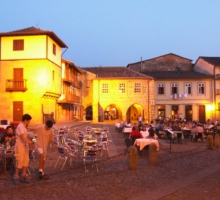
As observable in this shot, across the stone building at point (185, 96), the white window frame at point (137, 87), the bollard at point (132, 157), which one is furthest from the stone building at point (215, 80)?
the bollard at point (132, 157)

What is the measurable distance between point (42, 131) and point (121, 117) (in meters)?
34.4

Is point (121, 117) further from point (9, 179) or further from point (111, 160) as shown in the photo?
point (9, 179)

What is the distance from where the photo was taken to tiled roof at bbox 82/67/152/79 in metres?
41.5

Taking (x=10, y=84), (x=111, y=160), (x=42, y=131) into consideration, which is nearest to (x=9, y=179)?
(x=42, y=131)

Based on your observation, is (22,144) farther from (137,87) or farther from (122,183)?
(137,87)

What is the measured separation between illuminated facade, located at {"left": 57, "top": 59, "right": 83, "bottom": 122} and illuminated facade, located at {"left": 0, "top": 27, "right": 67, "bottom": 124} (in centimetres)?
596

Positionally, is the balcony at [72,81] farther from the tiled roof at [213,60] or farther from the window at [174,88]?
the tiled roof at [213,60]

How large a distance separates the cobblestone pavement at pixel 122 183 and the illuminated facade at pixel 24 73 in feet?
55.4

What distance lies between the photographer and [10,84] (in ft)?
91.4

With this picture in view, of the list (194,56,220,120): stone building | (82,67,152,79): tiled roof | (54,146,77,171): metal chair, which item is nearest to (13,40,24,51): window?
(82,67,152,79): tiled roof

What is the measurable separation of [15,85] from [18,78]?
26.5 inches

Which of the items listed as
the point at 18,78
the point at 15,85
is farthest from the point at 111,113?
the point at 15,85

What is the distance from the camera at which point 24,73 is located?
27828mm

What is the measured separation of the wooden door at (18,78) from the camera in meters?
27.7
